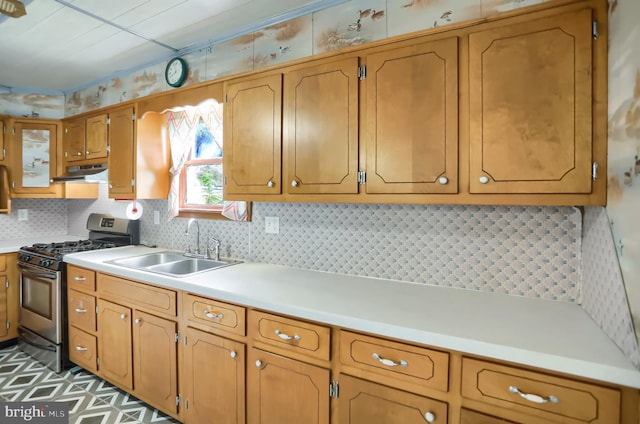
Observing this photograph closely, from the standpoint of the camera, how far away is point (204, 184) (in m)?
2.85

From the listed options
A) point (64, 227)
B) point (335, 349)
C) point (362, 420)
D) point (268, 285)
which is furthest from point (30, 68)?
point (362, 420)

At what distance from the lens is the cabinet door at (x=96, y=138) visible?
3.00 m

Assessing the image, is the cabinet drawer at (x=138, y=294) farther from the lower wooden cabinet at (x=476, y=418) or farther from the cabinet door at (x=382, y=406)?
the lower wooden cabinet at (x=476, y=418)

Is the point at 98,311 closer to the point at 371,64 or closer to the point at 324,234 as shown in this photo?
the point at 324,234

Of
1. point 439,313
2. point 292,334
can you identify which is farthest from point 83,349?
point 439,313

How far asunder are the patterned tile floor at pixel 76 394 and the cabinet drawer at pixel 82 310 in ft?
1.37

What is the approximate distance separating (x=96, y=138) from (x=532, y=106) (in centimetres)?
334

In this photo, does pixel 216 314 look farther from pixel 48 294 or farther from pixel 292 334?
pixel 48 294

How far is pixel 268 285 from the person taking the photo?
1847 mm

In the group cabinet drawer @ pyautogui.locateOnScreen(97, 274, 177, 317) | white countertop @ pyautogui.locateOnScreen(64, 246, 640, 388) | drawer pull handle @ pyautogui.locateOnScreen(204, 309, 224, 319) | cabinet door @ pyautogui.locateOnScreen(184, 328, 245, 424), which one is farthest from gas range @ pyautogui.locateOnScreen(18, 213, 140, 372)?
drawer pull handle @ pyautogui.locateOnScreen(204, 309, 224, 319)

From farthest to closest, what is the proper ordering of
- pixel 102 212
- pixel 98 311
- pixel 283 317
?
pixel 102 212 < pixel 98 311 < pixel 283 317

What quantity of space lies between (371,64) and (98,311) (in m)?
→ 2.49

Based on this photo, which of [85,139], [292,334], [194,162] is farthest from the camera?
[85,139]

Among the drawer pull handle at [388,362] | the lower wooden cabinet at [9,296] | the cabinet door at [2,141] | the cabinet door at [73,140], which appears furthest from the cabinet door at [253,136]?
the cabinet door at [2,141]
